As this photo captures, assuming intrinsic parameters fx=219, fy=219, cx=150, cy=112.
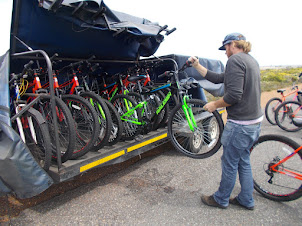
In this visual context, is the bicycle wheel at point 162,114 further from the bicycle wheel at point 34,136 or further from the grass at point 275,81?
the grass at point 275,81

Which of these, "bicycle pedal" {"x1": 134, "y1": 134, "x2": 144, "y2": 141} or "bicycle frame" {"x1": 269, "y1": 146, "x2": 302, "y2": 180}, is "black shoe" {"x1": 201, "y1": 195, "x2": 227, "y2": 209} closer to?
"bicycle frame" {"x1": 269, "y1": 146, "x2": 302, "y2": 180}

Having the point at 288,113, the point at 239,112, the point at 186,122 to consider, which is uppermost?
the point at 239,112

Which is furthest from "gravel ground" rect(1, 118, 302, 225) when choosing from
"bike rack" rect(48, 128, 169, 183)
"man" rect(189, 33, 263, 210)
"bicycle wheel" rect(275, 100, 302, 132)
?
"bicycle wheel" rect(275, 100, 302, 132)

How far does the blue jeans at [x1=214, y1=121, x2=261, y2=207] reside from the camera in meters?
2.54

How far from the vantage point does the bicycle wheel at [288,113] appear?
6.61m

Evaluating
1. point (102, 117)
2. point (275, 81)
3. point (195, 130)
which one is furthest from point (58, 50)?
point (275, 81)

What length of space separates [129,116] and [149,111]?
0.42 meters

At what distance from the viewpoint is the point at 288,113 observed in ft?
22.0

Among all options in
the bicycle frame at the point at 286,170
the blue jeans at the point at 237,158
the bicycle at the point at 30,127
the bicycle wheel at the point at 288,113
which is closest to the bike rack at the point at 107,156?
the bicycle at the point at 30,127

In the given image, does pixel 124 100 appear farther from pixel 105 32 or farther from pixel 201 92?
pixel 201 92

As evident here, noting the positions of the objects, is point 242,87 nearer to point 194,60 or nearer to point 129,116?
point 194,60

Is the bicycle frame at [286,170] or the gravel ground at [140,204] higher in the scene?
the bicycle frame at [286,170]

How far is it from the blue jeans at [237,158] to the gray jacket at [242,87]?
0.15 meters

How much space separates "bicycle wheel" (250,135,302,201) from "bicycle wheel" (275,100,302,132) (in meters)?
4.05
